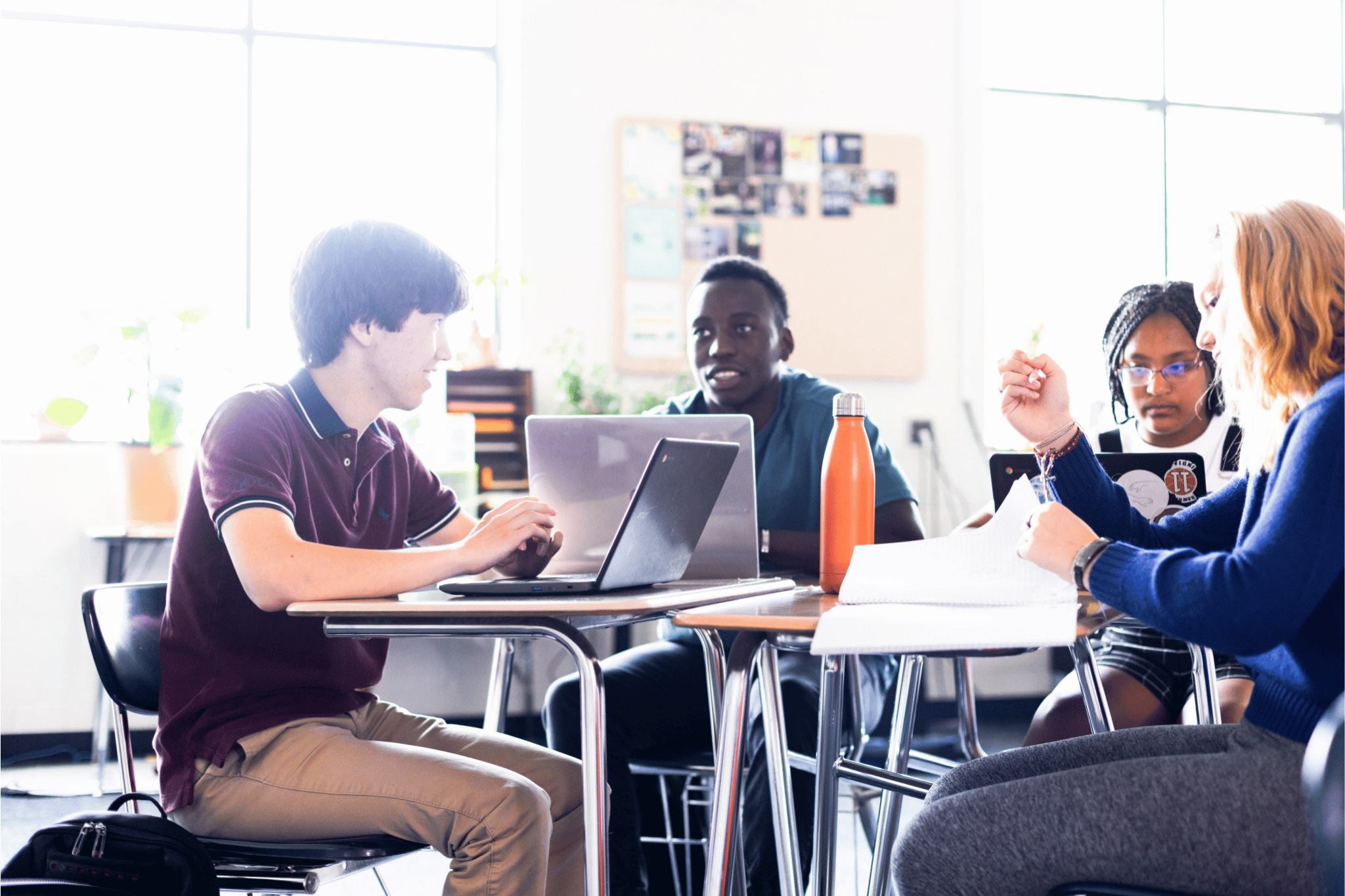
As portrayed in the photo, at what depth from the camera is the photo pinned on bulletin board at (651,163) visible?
379 cm

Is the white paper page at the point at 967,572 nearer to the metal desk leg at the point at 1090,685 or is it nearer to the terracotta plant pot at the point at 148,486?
the metal desk leg at the point at 1090,685

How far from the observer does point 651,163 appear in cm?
382

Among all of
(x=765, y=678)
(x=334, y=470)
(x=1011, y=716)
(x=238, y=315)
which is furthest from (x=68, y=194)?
(x=1011, y=716)

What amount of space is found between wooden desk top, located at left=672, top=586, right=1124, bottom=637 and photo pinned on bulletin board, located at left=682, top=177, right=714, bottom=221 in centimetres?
281

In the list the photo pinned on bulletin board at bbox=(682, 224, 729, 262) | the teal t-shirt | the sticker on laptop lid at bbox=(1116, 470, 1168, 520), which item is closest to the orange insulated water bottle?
the sticker on laptop lid at bbox=(1116, 470, 1168, 520)

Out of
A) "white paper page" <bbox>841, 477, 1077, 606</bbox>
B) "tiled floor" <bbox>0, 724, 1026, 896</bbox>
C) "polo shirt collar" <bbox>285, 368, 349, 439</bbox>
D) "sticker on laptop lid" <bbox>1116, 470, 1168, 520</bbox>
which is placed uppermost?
"polo shirt collar" <bbox>285, 368, 349, 439</bbox>

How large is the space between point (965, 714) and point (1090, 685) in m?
0.53

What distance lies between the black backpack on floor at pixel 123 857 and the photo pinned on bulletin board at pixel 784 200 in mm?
3212

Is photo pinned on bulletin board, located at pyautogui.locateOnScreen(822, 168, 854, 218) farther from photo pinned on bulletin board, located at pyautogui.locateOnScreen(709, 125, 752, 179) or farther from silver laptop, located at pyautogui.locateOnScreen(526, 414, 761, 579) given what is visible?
silver laptop, located at pyautogui.locateOnScreen(526, 414, 761, 579)

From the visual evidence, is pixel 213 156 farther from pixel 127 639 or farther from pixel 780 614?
pixel 780 614

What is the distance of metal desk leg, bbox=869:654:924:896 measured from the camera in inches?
59.0

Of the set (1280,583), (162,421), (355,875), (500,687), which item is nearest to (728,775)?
(1280,583)

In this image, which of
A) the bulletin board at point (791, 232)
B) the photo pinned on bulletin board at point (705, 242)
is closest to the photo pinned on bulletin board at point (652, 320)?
the bulletin board at point (791, 232)

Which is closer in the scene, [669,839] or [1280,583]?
[1280,583]
